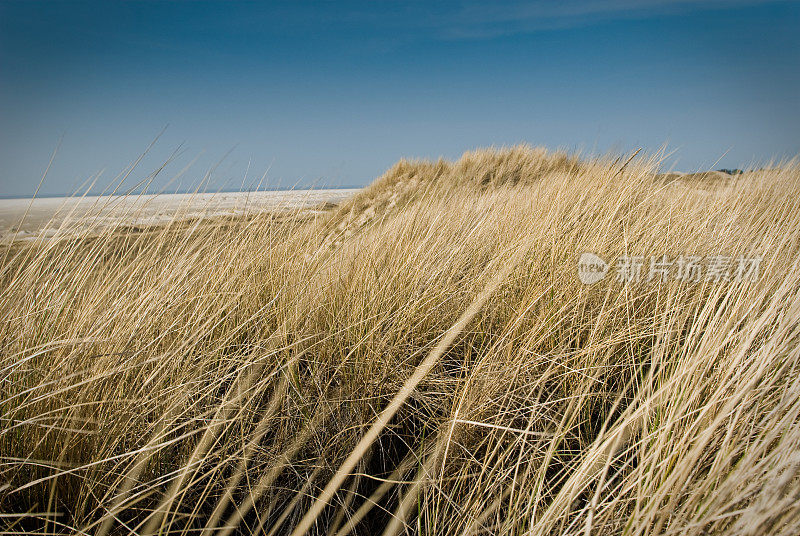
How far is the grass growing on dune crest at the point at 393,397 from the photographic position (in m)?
0.77

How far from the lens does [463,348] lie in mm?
1462

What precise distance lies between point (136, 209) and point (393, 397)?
1275 mm

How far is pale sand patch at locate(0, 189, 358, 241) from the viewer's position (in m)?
1.44

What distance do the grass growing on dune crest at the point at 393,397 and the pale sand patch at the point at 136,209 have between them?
9 centimetres

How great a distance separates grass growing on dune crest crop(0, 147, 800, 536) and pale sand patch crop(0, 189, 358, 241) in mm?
90

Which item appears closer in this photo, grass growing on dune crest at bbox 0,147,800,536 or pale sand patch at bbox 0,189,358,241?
grass growing on dune crest at bbox 0,147,800,536

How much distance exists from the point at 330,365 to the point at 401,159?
25.2ft

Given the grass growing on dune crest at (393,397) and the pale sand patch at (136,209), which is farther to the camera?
the pale sand patch at (136,209)

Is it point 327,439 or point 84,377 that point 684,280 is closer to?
point 327,439

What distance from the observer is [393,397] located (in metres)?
1.21

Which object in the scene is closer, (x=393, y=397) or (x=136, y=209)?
(x=393, y=397)

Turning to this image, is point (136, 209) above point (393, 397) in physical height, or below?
above

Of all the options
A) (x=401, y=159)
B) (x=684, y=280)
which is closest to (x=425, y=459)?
(x=684, y=280)

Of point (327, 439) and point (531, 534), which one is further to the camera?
point (327, 439)
